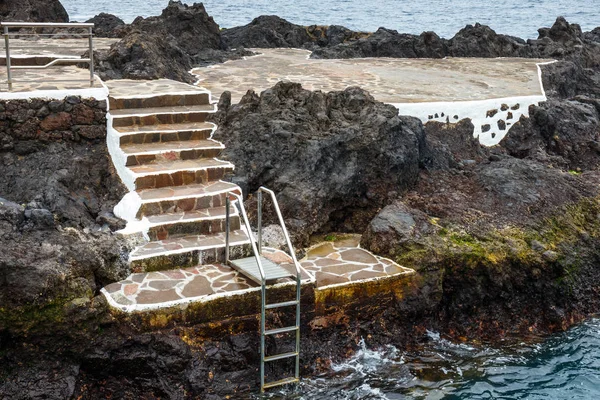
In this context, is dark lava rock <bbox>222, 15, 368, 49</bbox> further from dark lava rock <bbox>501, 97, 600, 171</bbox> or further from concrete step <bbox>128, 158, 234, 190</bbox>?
concrete step <bbox>128, 158, 234, 190</bbox>

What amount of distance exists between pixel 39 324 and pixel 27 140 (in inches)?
159

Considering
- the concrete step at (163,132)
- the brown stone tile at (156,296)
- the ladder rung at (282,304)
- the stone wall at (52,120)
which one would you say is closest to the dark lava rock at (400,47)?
the concrete step at (163,132)

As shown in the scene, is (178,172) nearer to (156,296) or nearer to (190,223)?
(190,223)

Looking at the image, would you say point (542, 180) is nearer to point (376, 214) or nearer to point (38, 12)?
point (376, 214)

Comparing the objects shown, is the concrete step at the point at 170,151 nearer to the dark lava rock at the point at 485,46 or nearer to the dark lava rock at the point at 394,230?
the dark lava rock at the point at 394,230

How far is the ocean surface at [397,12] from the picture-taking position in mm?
63562

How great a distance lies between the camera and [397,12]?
79.4m

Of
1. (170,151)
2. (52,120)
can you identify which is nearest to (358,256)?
(170,151)

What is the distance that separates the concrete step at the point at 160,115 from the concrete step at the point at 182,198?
144cm

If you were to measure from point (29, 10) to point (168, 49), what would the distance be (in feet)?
22.1

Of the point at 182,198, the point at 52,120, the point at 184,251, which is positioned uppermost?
the point at 52,120

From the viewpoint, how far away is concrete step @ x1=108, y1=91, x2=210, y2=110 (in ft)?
38.8

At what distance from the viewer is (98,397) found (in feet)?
27.8

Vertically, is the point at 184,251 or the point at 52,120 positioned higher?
the point at 52,120
